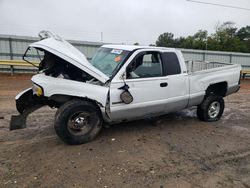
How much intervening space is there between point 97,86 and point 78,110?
569 millimetres

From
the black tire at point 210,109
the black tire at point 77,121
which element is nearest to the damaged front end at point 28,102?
the black tire at point 77,121

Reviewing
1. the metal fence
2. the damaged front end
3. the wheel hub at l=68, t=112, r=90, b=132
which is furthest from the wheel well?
the metal fence

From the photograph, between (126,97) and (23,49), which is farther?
(23,49)

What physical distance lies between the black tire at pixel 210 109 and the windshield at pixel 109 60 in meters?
2.69

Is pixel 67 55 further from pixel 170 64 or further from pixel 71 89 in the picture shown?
pixel 170 64

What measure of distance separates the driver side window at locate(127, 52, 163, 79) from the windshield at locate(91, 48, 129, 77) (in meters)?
0.26

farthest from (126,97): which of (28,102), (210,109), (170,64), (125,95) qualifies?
(210,109)

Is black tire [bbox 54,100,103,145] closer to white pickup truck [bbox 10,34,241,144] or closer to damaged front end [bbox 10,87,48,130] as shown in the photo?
white pickup truck [bbox 10,34,241,144]

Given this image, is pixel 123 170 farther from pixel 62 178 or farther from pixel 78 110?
pixel 78 110

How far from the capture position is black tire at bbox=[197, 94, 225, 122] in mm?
6246

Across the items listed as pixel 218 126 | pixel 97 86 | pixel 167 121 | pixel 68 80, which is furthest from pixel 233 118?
pixel 68 80

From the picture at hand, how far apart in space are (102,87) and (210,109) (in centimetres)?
337

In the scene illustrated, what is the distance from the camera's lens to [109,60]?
5145 mm

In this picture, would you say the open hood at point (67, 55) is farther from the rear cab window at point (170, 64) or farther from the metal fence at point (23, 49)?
the metal fence at point (23, 49)
